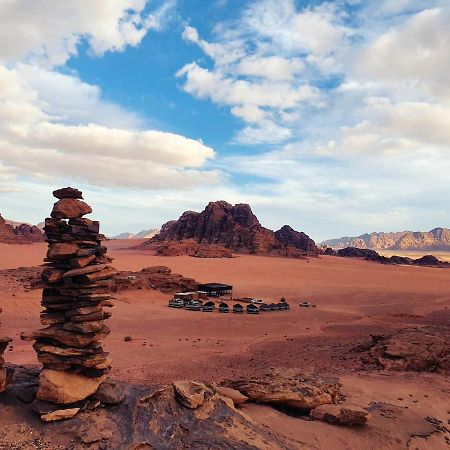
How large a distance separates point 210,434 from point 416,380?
1088 centimetres

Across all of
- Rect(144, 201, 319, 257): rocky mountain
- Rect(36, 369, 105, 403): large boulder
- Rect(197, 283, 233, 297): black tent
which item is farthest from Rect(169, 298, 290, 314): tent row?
Rect(144, 201, 319, 257): rocky mountain

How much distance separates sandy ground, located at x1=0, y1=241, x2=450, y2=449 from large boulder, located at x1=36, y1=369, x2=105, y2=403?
4.58 meters

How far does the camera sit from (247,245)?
97688 millimetres

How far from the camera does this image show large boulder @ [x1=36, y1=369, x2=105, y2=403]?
9.81 m

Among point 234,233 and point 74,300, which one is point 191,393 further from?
point 234,233

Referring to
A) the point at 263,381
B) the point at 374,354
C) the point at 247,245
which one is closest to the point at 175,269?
the point at 247,245

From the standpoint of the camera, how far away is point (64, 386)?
998 cm

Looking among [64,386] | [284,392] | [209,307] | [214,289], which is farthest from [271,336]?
[64,386]

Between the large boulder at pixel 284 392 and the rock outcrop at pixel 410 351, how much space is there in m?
6.96

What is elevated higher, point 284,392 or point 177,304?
point 284,392

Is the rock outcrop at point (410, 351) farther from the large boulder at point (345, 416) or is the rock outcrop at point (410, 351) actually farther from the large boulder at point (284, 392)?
the large boulder at point (345, 416)

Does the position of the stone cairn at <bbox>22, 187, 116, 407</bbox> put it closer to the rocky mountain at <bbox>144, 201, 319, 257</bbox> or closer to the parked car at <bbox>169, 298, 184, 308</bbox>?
the parked car at <bbox>169, 298, 184, 308</bbox>

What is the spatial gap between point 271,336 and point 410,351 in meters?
8.40

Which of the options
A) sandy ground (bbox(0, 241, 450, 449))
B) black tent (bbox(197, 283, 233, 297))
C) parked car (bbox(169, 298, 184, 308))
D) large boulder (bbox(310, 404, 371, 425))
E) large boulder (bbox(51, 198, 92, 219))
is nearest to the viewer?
large boulder (bbox(51, 198, 92, 219))
